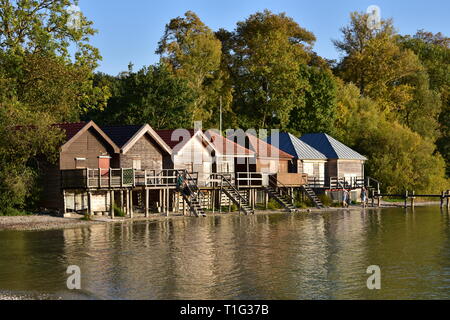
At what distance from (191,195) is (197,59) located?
3000 cm

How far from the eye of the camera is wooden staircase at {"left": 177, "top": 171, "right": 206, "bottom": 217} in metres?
49.9

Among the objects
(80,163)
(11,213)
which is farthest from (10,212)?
(80,163)

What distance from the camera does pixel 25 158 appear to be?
46312 millimetres

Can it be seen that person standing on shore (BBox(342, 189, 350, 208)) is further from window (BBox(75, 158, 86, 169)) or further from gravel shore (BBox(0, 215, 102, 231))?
gravel shore (BBox(0, 215, 102, 231))

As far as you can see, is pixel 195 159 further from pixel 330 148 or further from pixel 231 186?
pixel 330 148

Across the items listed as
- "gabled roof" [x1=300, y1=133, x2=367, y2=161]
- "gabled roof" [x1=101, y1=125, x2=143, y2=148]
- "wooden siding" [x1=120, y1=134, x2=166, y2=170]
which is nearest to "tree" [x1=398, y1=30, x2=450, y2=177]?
"gabled roof" [x1=300, y1=133, x2=367, y2=161]

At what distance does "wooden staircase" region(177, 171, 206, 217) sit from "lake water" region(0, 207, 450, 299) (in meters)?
3.88

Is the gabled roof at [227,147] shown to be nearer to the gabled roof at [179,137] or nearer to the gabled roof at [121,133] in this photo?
the gabled roof at [179,137]

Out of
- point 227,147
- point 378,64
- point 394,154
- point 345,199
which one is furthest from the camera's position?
point 378,64

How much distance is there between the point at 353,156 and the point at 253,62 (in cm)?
1799

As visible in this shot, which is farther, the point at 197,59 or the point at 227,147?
the point at 197,59

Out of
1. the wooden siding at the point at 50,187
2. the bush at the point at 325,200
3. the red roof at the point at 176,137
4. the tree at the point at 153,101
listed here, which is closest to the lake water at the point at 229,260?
the wooden siding at the point at 50,187

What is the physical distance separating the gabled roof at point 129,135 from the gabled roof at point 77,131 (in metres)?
1.02

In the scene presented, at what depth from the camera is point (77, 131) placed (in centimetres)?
4797
